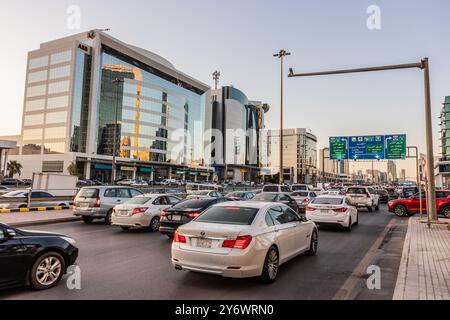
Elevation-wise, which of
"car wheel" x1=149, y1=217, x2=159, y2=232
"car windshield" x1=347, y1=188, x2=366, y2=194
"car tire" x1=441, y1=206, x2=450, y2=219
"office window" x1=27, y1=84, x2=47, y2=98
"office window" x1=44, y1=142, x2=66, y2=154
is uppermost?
"office window" x1=27, y1=84, x2=47, y2=98

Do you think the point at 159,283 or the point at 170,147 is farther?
the point at 170,147

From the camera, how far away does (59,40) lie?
83.4 metres

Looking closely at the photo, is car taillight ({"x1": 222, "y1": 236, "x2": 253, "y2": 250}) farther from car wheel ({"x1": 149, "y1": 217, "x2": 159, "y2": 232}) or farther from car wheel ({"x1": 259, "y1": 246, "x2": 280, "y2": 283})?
car wheel ({"x1": 149, "y1": 217, "x2": 159, "y2": 232})

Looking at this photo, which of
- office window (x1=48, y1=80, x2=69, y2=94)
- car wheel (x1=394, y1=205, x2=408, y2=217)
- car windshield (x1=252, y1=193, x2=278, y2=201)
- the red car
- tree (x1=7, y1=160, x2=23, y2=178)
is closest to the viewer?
car windshield (x1=252, y1=193, x2=278, y2=201)

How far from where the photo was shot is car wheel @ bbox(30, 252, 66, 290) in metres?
5.70

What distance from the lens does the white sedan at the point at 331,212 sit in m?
13.4

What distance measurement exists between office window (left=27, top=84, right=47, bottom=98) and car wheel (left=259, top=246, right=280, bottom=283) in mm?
89230

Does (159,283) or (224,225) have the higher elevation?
(224,225)

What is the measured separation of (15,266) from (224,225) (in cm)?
351

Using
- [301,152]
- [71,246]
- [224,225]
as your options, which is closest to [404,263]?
[224,225]

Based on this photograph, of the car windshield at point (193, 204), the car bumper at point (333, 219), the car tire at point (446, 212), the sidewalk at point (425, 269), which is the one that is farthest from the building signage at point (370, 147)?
the car windshield at point (193, 204)

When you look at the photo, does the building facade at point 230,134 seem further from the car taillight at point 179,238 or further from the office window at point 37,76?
the car taillight at point 179,238

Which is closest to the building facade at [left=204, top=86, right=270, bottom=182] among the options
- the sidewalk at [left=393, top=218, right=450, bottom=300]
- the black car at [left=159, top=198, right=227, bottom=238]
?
the black car at [left=159, top=198, right=227, bottom=238]
